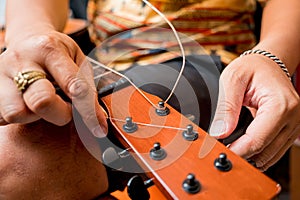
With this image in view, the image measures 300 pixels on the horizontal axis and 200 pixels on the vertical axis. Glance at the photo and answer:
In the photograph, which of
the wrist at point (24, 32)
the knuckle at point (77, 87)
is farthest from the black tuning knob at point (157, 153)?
the wrist at point (24, 32)

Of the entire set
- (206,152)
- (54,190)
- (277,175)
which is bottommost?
(277,175)

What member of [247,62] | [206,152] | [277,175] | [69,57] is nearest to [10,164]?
[69,57]

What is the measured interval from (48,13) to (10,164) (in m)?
0.35

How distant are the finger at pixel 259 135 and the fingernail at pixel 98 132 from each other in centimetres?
19

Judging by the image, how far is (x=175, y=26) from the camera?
2.55 feet

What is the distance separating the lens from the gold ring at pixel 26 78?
51 centimetres

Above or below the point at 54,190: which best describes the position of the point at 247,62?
above

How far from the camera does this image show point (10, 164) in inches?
21.3

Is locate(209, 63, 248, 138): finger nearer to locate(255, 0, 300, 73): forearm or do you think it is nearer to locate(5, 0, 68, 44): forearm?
locate(255, 0, 300, 73): forearm

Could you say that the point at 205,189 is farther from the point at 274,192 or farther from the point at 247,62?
the point at 247,62

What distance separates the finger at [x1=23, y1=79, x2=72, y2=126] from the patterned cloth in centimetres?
30

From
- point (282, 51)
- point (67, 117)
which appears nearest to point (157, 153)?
point (67, 117)

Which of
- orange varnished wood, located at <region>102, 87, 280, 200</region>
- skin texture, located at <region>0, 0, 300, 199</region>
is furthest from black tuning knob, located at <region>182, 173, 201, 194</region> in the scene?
skin texture, located at <region>0, 0, 300, 199</region>

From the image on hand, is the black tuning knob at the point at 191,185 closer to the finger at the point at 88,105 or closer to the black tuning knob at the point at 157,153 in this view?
the black tuning knob at the point at 157,153
